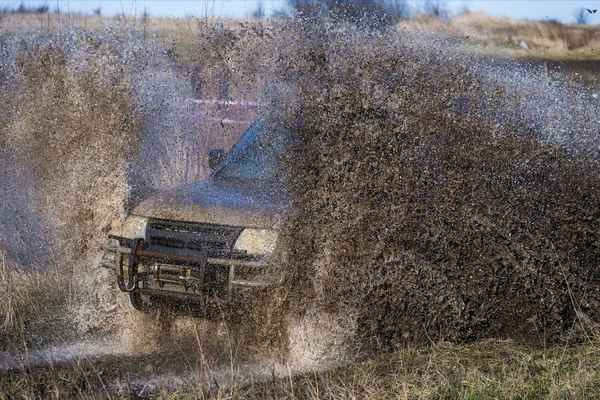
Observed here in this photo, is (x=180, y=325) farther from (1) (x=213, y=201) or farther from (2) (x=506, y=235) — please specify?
(2) (x=506, y=235)

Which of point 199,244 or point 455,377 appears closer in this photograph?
point 455,377

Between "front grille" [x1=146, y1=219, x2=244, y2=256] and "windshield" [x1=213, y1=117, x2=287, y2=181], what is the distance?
0.68 metres

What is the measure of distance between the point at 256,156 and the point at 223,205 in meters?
0.99

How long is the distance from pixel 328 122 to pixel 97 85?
3.56 m

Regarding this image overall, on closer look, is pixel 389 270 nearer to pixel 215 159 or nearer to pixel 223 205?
pixel 223 205

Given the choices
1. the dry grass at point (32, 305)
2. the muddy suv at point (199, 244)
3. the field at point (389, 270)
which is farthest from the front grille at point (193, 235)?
the dry grass at point (32, 305)

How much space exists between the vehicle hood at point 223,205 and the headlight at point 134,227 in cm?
4

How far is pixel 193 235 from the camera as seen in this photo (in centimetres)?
568

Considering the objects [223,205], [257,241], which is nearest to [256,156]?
[223,205]

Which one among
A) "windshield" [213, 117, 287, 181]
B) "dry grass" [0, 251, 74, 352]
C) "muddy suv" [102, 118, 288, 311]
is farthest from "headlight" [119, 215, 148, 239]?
"dry grass" [0, 251, 74, 352]

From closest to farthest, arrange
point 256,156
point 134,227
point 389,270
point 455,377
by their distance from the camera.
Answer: point 455,377, point 389,270, point 134,227, point 256,156

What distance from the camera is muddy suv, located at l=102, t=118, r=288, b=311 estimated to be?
549 centimetres

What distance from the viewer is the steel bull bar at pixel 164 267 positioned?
5469mm

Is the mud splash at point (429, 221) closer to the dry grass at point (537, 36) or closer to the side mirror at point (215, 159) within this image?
the side mirror at point (215, 159)
